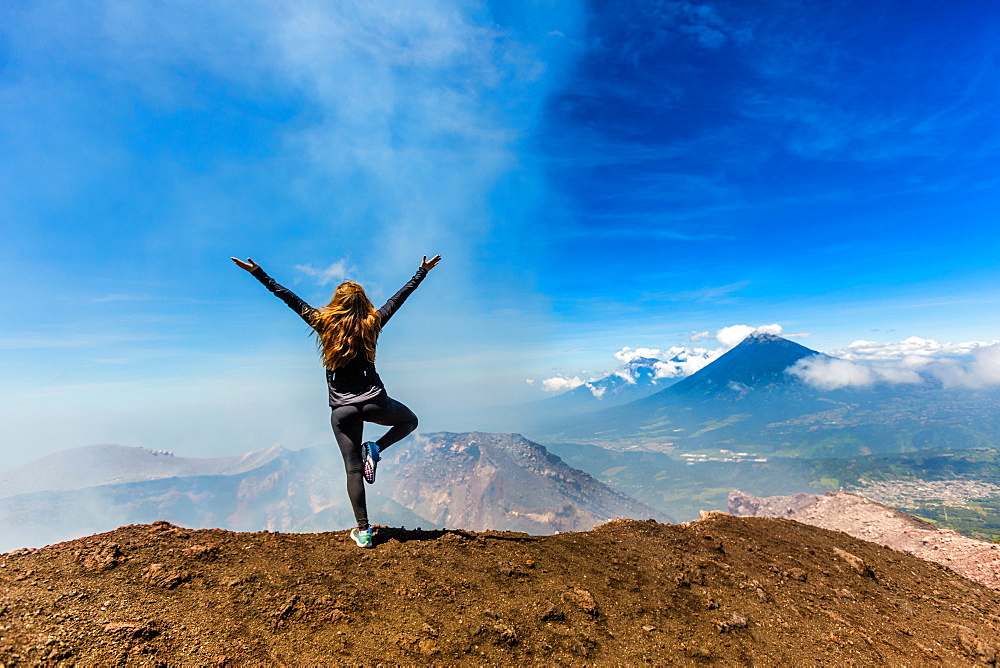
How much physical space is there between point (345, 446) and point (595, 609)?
4362mm

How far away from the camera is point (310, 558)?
5.68 meters

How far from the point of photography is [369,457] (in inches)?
250

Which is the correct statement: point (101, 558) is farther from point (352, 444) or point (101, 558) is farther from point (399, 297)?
point (399, 297)

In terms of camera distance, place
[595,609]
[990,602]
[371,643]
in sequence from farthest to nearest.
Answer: [990,602] → [595,609] → [371,643]

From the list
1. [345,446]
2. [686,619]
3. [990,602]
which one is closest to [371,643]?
[345,446]

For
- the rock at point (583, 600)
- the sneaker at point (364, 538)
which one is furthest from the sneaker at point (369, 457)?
the rock at point (583, 600)

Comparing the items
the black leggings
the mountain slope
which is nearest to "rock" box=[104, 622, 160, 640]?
the black leggings

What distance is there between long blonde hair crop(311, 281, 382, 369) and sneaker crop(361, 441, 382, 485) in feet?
4.86

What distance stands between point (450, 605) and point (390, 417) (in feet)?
9.21

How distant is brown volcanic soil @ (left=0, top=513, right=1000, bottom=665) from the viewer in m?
3.85

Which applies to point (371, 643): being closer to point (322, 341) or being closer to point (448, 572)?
point (448, 572)

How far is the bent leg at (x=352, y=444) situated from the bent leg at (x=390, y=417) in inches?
7.0

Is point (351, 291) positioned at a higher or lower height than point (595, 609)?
higher

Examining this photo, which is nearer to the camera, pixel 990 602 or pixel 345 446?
pixel 345 446
